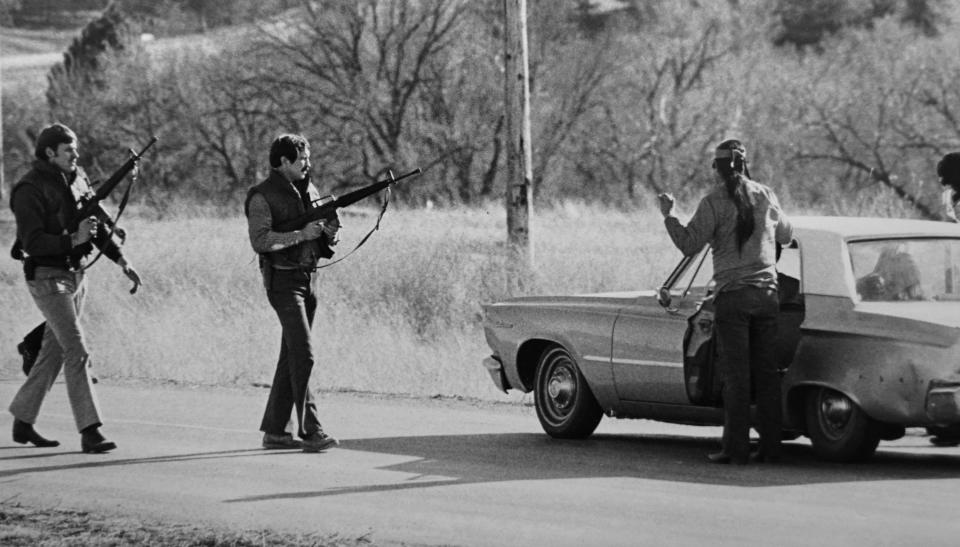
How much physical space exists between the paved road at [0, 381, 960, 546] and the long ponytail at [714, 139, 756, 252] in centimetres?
132

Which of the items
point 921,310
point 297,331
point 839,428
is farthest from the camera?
point 297,331

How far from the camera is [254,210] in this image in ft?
39.0

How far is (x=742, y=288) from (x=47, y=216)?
4113 millimetres

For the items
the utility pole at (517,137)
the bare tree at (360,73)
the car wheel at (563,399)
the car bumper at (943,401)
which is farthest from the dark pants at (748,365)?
the bare tree at (360,73)

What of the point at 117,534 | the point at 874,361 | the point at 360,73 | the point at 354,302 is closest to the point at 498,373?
the point at 874,361

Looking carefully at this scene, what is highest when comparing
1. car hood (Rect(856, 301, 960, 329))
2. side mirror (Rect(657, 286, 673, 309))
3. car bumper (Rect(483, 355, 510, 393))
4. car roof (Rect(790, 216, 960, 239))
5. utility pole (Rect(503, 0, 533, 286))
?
utility pole (Rect(503, 0, 533, 286))

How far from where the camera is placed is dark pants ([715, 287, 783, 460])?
1091 centimetres

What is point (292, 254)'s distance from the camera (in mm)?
11969

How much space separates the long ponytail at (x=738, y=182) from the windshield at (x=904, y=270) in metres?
0.69

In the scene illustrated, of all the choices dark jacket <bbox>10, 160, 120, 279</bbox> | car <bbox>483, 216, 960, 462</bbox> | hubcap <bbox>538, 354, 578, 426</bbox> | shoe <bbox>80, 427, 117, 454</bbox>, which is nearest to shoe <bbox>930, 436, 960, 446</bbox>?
car <bbox>483, 216, 960, 462</bbox>

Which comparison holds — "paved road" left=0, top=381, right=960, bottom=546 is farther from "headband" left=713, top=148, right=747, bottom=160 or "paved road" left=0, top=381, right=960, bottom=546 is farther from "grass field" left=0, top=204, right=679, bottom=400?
"grass field" left=0, top=204, right=679, bottom=400

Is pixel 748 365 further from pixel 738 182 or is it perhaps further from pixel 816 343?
pixel 738 182

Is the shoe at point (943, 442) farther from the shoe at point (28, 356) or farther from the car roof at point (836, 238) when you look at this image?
the shoe at point (28, 356)

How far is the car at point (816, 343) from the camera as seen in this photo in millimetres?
10438
